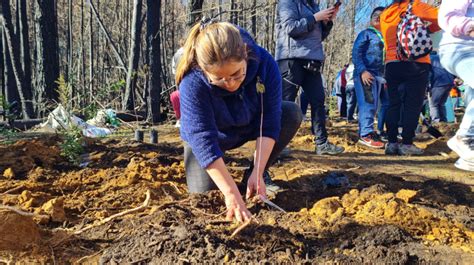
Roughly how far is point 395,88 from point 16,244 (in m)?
4.03

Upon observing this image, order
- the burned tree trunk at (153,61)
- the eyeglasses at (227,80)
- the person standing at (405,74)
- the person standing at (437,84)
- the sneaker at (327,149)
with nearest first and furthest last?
the eyeglasses at (227,80) < the person standing at (405,74) < the sneaker at (327,149) < the person standing at (437,84) < the burned tree trunk at (153,61)

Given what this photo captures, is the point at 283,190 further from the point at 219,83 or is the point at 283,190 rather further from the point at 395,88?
the point at 395,88

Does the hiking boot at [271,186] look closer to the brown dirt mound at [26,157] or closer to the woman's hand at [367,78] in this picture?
the brown dirt mound at [26,157]

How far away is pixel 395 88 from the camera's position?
4.64 m

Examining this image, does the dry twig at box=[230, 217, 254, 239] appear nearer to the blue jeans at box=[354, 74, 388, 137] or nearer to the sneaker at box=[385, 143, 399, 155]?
the sneaker at box=[385, 143, 399, 155]

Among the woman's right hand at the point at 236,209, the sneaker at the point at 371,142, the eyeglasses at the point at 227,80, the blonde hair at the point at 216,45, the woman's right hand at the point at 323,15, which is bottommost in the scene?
the sneaker at the point at 371,142

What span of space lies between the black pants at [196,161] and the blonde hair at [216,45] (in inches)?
36.0

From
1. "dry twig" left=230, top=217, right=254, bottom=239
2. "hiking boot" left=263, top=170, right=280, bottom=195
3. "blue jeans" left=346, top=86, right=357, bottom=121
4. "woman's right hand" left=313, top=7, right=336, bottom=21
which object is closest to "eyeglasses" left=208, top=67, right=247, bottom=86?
"dry twig" left=230, top=217, right=254, bottom=239

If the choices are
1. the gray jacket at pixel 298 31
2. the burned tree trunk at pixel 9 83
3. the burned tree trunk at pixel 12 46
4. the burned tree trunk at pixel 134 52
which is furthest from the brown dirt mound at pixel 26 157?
the burned tree trunk at pixel 9 83

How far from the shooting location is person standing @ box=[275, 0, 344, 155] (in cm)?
412

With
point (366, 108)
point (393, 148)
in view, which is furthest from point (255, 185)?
point (366, 108)

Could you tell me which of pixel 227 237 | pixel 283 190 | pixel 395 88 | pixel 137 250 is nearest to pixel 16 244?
pixel 137 250

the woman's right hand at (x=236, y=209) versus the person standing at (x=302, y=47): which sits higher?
the person standing at (x=302, y=47)

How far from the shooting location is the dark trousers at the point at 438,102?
7746mm
